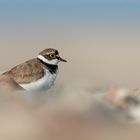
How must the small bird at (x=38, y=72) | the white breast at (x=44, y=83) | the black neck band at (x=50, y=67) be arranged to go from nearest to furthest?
the white breast at (x=44, y=83) → the small bird at (x=38, y=72) → the black neck band at (x=50, y=67)

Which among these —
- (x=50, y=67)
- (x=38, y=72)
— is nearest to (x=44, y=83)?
(x=38, y=72)

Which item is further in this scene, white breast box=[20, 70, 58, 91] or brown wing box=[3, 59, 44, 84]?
brown wing box=[3, 59, 44, 84]

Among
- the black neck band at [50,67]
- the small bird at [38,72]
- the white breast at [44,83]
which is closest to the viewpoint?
the white breast at [44,83]

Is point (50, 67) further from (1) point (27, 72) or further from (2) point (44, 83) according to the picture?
(2) point (44, 83)

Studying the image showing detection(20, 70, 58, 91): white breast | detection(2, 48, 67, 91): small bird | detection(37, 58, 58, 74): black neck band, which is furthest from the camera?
detection(37, 58, 58, 74): black neck band

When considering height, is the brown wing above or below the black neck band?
below

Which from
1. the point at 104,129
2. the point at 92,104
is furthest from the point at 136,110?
the point at 104,129

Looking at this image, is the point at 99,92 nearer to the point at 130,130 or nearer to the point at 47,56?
the point at 130,130
